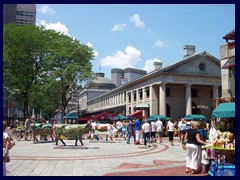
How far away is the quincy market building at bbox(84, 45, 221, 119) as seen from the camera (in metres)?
47.2

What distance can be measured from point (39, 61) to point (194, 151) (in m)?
31.5

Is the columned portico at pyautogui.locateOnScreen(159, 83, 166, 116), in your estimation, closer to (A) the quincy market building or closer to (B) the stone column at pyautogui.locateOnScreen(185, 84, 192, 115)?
(A) the quincy market building

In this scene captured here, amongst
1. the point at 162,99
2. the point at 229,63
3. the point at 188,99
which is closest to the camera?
the point at 229,63

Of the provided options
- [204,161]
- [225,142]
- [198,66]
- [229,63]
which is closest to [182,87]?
[198,66]

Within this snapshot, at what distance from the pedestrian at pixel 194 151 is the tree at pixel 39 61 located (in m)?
30.0

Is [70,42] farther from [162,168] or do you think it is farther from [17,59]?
[162,168]

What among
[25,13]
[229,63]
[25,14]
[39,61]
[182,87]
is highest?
[25,13]

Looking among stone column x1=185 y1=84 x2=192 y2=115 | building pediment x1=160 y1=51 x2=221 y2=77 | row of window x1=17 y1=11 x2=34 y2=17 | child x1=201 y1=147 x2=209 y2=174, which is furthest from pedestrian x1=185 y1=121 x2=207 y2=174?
row of window x1=17 y1=11 x2=34 y2=17

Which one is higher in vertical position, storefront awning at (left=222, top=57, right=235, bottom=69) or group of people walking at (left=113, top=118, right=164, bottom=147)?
storefront awning at (left=222, top=57, right=235, bottom=69)

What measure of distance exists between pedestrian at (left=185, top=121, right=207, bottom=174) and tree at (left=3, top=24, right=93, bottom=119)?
3001 cm

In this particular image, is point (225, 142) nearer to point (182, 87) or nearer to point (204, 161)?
point (204, 161)

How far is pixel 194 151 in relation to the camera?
9203 millimetres
